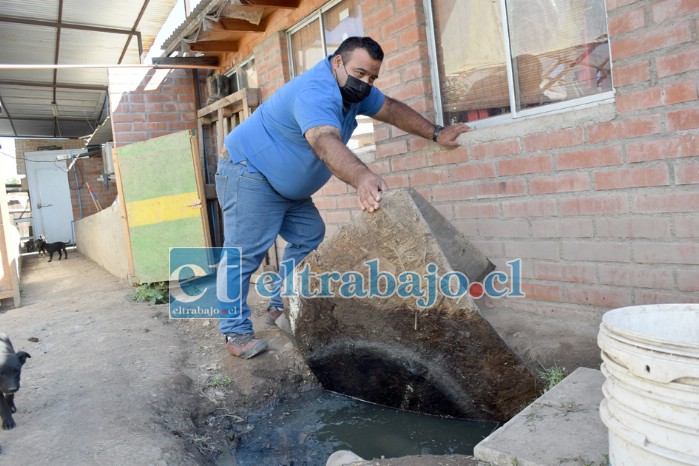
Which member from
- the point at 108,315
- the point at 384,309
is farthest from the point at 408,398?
the point at 108,315

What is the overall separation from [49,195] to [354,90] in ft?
43.2

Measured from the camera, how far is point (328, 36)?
183 inches

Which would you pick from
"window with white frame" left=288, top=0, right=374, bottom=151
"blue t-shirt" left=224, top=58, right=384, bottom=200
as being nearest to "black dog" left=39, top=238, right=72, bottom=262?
"window with white frame" left=288, top=0, right=374, bottom=151

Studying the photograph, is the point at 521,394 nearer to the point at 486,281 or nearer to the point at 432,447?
the point at 432,447

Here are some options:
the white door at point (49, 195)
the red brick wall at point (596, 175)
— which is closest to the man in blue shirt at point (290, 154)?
the red brick wall at point (596, 175)

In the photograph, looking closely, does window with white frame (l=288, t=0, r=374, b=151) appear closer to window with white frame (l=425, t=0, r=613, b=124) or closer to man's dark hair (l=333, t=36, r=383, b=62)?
window with white frame (l=425, t=0, r=613, b=124)

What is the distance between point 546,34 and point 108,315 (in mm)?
4271

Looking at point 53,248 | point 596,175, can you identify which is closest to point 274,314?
point 596,175

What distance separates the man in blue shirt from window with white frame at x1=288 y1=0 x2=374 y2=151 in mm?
998

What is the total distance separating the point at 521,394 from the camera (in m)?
2.47

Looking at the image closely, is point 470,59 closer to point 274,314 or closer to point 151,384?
point 274,314

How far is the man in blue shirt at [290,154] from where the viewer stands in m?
2.81

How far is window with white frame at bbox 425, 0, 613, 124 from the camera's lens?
2.77m

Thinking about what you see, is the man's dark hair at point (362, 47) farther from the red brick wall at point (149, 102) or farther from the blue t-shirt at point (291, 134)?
the red brick wall at point (149, 102)
